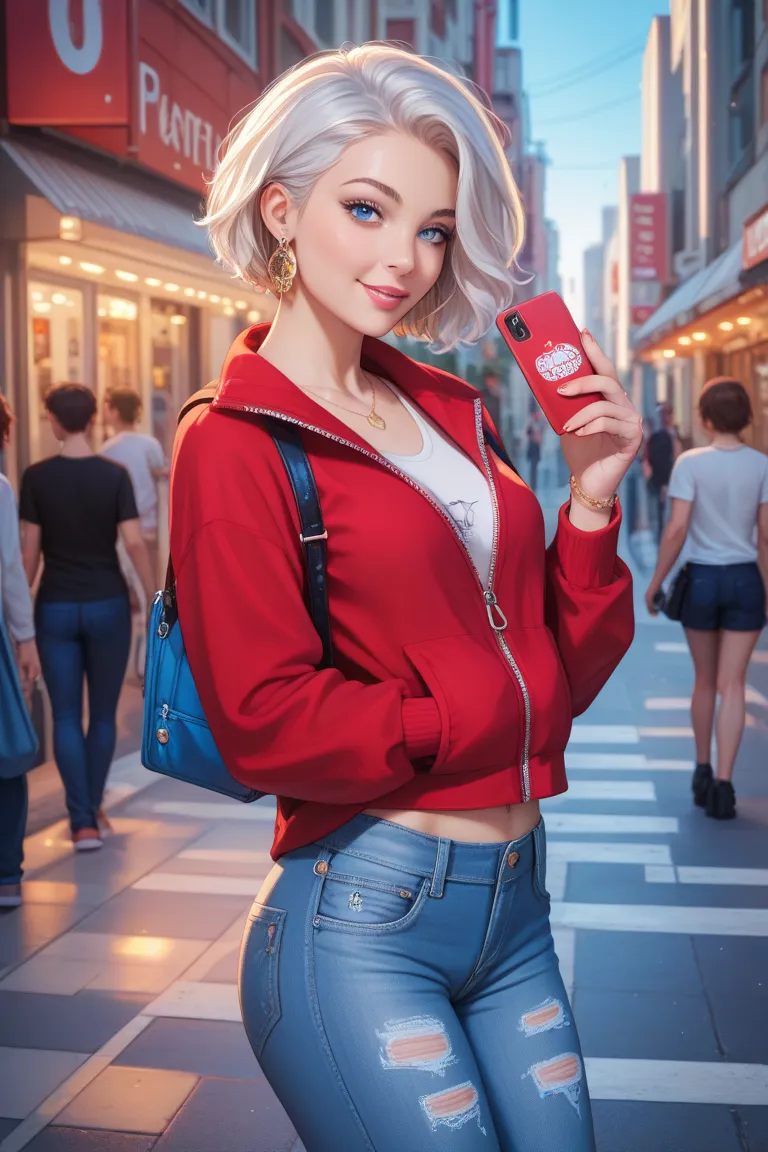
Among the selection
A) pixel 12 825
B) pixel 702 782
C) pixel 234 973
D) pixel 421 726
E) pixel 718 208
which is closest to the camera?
pixel 421 726

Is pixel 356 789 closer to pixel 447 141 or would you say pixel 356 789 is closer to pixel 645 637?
pixel 447 141

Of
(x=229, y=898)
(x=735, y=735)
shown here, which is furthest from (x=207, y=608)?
(x=735, y=735)

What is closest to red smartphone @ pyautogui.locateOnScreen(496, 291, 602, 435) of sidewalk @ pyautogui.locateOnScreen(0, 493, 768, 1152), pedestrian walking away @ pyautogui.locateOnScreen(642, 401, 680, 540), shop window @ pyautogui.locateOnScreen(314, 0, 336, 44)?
sidewalk @ pyautogui.locateOnScreen(0, 493, 768, 1152)

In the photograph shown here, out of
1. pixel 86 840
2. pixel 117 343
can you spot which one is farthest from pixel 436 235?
pixel 117 343

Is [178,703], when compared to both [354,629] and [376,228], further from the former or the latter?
[376,228]

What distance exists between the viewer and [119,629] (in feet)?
21.8

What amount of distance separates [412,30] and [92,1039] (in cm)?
3372

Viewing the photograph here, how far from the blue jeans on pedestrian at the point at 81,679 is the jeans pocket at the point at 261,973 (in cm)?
472

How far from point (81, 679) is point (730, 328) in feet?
50.6

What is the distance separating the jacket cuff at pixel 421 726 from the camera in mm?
1775

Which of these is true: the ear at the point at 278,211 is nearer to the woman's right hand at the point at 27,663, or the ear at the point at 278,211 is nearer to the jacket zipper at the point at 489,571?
the jacket zipper at the point at 489,571

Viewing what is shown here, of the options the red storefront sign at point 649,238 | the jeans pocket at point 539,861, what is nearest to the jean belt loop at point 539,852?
the jeans pocket at point 539,861

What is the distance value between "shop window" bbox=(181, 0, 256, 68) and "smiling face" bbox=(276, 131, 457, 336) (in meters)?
10.6

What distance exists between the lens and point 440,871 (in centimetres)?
186
